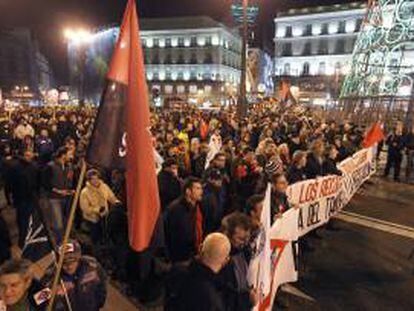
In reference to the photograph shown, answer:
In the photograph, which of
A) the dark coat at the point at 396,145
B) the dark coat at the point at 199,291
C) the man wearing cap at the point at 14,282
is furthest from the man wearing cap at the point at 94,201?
the dark coat at the point at 396,145

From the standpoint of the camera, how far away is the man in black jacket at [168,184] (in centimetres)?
662

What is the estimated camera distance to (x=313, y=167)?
7.86 metres

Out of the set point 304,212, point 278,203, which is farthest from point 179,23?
point 278,203

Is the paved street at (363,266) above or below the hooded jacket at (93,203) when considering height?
below

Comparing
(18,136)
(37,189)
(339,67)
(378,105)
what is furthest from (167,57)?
(37,189)

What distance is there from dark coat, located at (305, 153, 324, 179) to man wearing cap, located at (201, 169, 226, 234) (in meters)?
2.09

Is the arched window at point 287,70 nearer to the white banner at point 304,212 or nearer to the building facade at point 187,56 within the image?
the building facade at point 187,56

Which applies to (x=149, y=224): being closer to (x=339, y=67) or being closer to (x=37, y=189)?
(x=37, y=189)

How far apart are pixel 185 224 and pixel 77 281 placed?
1727 mm

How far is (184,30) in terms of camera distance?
263 feet

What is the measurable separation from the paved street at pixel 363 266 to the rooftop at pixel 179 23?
244 ft

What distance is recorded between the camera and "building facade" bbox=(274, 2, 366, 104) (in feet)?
224

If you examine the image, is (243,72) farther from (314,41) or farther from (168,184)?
(314,41)

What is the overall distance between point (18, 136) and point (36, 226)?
9.60m
